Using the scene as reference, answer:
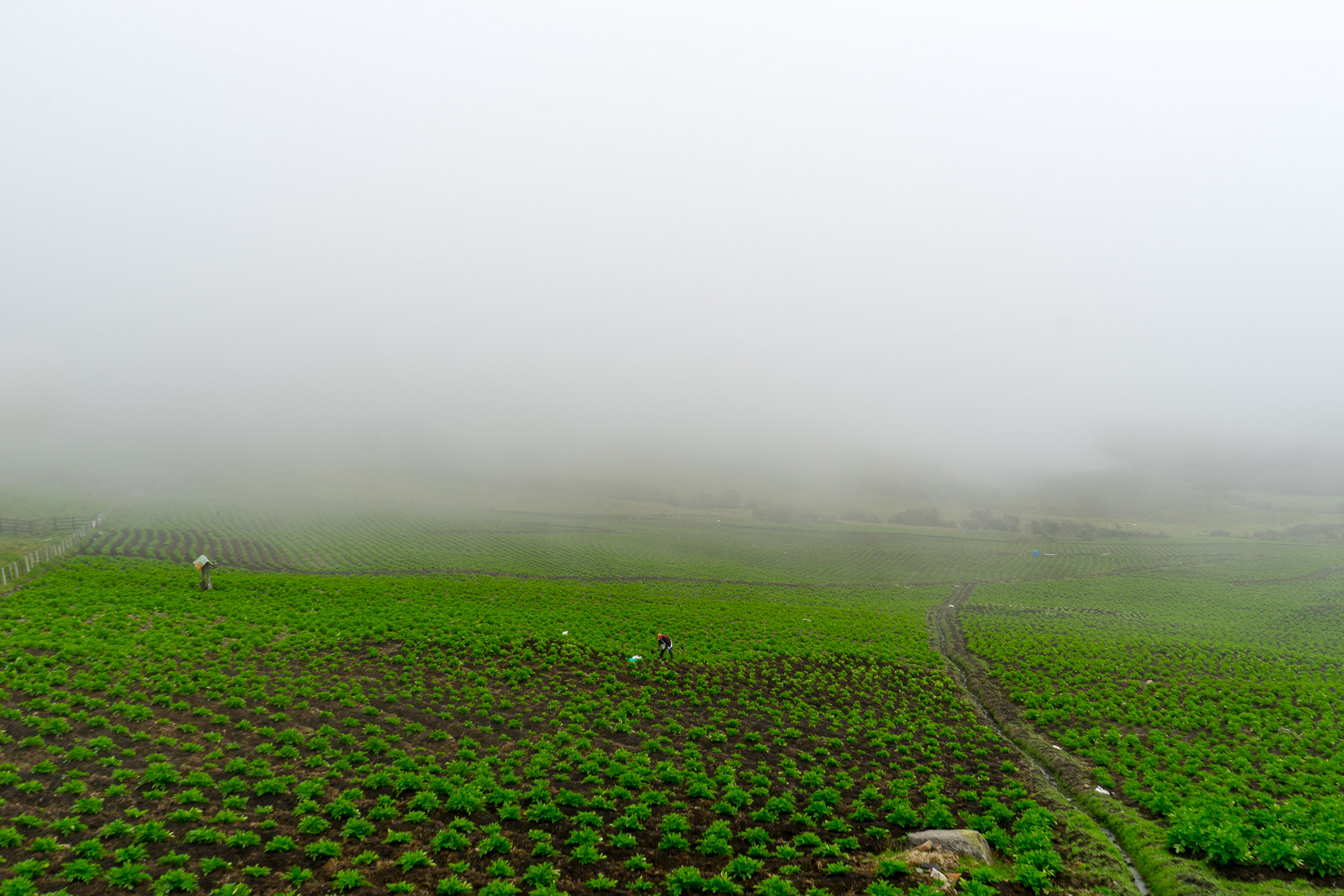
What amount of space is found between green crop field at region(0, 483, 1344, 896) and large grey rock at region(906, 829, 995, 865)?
0.48 m

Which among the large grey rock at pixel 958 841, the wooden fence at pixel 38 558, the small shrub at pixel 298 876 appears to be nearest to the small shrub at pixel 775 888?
the large grey rock at pixel 958 841

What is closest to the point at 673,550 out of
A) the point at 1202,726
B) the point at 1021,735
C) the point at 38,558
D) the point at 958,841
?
the point at 1021,735

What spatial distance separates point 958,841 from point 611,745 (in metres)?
12.6

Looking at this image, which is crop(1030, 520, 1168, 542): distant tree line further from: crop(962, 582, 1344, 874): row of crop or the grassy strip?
the grassy strip

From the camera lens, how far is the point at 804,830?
15.7 m

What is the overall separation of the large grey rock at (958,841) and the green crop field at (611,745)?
48cm

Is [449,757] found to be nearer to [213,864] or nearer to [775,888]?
[213,864]

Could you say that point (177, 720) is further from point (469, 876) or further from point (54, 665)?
point (469, 876)

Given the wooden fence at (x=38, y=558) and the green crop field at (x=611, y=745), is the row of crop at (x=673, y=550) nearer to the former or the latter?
the wooden fence at (x=38, y=558)

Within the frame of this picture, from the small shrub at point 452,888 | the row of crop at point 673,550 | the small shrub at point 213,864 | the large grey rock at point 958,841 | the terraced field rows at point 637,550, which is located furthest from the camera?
the row of crop at point 673,550

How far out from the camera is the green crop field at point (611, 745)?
519 inches

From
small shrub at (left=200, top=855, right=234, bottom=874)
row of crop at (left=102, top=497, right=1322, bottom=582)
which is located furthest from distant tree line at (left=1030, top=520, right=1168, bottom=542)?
small shrub at (left=200, top=855, right=234, bottom=874)

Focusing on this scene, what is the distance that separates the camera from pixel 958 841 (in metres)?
14.5

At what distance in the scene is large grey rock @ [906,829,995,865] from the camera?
1425cm
